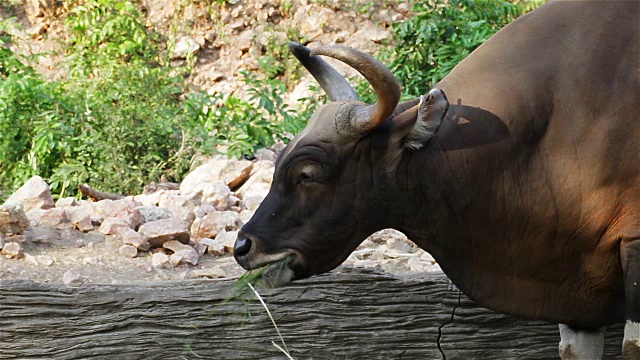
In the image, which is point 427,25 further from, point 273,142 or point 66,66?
point 66,66

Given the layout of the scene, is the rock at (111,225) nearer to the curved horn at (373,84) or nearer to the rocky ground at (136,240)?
the rocky ground at (136,240)

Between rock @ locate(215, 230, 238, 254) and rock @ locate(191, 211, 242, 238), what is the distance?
8 cm

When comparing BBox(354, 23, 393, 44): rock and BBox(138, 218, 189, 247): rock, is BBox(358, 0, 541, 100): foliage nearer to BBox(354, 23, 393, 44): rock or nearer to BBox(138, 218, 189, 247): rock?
BBox(354, 23, 393, 44): rock

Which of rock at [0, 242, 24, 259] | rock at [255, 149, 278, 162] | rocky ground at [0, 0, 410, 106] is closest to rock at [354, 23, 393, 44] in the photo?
rocky ground at [0, 0, 410, 106]

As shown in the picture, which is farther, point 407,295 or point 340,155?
point 407,295

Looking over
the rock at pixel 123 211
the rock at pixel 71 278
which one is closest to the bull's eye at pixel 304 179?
the rock at pixel 71 278

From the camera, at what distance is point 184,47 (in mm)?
12273

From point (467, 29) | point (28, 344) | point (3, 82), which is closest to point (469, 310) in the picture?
point (28, 344)

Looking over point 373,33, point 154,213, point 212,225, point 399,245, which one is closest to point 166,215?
point 154,213

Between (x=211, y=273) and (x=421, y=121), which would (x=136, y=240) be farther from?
(x=421, y=121)

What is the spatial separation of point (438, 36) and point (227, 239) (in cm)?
393

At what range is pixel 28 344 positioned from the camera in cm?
484

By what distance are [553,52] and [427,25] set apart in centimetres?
583

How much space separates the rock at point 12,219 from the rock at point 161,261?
0.88 meters
